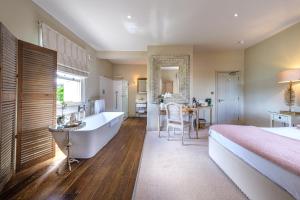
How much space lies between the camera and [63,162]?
9.42 feet

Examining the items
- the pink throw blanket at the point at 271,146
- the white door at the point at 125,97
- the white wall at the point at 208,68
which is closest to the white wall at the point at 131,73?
the white door at the point at 125,97

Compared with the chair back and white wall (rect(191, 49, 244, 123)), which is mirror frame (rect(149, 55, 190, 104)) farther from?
the chair back

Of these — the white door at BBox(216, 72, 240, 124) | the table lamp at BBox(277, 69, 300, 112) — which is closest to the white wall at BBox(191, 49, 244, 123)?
the white door at BBox(216, 72, 240, 124)

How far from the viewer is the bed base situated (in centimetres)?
149

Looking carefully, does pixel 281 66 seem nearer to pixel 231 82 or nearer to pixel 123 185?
pixel 231 82

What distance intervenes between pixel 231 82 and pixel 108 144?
4.55 m

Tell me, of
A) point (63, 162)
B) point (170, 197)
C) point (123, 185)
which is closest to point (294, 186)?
point (170, 197)

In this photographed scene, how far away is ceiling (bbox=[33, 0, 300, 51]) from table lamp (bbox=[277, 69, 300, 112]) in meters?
1.06

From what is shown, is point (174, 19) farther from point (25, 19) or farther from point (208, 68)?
point (208, 68)

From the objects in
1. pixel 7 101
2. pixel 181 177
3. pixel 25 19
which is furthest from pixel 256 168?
pixel 25 19

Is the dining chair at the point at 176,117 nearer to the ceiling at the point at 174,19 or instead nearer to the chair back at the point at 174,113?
the chair back at the point at 174,113

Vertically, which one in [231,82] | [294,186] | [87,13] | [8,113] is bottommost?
[294,186]

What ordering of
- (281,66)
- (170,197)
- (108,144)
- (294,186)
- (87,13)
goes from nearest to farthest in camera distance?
(294,186) → (170,197) → (87,13) → (108,144) → (281,66)

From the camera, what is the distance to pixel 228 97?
606 centimetres
